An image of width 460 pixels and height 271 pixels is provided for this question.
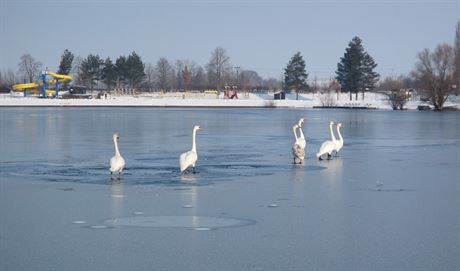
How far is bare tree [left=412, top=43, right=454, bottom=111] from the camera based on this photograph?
63.9m

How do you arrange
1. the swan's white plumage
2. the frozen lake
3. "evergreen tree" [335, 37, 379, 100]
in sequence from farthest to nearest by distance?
"evergreen tree" [335, 37, 379, 100] → the swan's white plumage → the frozen lake

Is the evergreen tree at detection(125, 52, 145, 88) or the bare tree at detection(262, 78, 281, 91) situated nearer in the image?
the evergreen tree at detection(125, 52, 145, 88)

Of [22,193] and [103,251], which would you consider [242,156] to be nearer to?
[22,193]

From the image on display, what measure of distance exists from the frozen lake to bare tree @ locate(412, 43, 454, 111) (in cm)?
4779

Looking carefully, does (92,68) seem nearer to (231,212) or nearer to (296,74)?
(296,74)

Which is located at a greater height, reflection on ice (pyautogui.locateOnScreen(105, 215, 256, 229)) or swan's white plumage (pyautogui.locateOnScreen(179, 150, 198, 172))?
swan's white plumage (pyautogui.locateOnScreen(179, 150, 198, 172))

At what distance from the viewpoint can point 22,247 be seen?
24.3 feet

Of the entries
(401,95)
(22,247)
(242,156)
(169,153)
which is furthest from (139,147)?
(401,95)

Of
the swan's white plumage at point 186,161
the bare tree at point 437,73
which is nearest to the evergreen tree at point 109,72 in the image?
the bare tree at point 437,73

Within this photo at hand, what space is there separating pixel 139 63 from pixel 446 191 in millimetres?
91846

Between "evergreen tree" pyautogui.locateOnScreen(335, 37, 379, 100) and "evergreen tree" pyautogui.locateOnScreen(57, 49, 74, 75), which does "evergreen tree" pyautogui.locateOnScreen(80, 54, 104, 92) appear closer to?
"evergreen tree" pyautogui.locateOnScreen(57, 49, 74, 75)

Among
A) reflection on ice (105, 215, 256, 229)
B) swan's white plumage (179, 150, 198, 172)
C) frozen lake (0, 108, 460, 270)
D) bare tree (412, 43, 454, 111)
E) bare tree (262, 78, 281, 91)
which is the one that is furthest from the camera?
bare tree (262, 78, 281, 91)

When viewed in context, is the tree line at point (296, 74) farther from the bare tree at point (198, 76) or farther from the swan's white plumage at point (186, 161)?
the swan's white plumage at point (186, 161)

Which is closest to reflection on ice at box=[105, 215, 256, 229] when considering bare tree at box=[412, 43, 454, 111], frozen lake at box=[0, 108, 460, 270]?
frozen lake at box=[0, 108, 460, 270]
